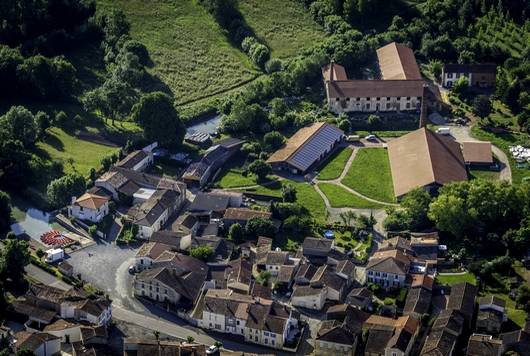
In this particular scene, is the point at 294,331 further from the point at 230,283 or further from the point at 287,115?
the point at 287,115

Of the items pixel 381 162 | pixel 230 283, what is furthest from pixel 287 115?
pixel 230 283

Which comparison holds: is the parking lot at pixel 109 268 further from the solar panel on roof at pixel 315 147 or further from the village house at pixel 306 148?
the solar panel on roof at pixel 315 147

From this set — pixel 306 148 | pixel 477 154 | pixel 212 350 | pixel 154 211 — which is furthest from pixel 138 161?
pixel 477 154

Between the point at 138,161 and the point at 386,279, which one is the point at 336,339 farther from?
the point at 138,161

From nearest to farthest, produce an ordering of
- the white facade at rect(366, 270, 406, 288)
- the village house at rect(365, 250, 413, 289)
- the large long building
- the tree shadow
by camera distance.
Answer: the village house at rect(365, 250, 413, 289)
the white facade at rect(366, 270, 406, 288)
the tree shadow
the large long building

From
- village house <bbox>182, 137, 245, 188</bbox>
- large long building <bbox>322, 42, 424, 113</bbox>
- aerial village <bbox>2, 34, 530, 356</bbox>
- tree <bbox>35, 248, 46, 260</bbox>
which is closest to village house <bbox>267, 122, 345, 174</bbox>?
aerial village <bbox>2, 34, 530, 356</bbox>

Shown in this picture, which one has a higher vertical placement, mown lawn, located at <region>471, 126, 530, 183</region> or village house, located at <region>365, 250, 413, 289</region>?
village house, located at <region>365, 250, 413, 289</region>

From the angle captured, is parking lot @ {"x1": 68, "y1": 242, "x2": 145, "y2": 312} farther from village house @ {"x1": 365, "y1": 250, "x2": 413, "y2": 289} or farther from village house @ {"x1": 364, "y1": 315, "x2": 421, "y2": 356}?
village house @ {"x1": 365, "y1": 250, "x2": 413, "y2": 289}
